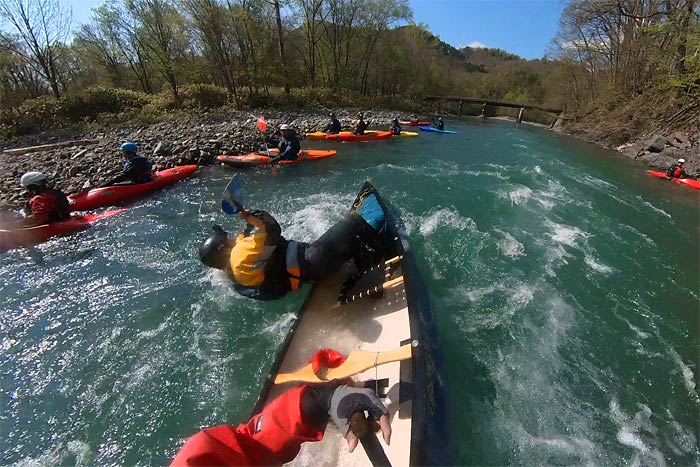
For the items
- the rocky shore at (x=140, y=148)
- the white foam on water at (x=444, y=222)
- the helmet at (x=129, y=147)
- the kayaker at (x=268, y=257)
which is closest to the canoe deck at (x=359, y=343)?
the kayaker at (x=268, y=257)

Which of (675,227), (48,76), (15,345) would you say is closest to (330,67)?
(48,76)

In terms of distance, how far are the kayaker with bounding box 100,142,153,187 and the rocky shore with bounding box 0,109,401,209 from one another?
1.12 metres

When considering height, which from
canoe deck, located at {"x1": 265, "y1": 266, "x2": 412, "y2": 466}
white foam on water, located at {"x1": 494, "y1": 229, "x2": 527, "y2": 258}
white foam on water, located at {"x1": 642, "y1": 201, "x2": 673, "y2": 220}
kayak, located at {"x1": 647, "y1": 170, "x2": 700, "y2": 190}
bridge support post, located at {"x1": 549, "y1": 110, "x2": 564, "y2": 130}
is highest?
bridge support post, located at {"x1": 549, "y1": 110, "x2": 564, "y2": 130}

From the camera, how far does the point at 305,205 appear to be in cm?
889

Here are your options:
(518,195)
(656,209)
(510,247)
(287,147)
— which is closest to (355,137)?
(287,147)

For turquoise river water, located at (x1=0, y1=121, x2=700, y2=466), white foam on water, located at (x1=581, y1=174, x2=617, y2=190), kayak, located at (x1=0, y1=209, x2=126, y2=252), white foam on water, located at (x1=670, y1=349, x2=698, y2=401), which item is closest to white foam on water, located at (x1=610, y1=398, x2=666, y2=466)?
turquoise river water, located at (x1=0, y1=121, x2=700, y2=466)

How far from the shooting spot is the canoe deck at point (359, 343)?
277cm

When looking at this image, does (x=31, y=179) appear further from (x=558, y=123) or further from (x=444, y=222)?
(x=558, y=123)

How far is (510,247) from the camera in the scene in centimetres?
687

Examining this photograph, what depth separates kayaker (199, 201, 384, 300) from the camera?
394cm

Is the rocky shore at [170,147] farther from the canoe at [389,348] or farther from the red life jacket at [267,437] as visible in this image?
the red life jacket at [267,437]

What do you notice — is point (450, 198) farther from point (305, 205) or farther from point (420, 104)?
point (420, 104)

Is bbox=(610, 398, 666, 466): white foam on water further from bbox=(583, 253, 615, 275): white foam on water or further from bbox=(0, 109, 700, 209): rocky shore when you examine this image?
bbox=(0, 109, 700, 209): rocky shore

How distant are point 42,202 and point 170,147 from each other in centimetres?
668
